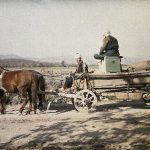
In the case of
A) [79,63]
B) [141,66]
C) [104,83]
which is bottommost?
[104,83]

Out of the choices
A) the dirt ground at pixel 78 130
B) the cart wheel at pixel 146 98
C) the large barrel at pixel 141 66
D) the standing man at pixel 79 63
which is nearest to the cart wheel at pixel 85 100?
the dirt ground at pixel 78 130

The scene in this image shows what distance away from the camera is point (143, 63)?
42.8 ft

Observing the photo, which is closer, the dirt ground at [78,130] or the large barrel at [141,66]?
the dirt ground at [78,130]

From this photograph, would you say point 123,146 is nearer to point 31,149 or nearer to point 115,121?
point 31,149

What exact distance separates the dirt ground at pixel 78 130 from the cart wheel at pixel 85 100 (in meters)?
0.27

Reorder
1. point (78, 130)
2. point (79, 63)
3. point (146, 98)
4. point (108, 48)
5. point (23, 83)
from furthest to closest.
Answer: point (146, 98)
point (79, 63)
point (23, 83)
point (108, 48)
point (78, 130)

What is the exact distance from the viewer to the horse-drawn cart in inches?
485

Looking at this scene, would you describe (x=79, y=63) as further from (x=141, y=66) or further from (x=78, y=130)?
(x=78, y=130)

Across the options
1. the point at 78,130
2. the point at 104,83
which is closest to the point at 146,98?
the point at 104,83

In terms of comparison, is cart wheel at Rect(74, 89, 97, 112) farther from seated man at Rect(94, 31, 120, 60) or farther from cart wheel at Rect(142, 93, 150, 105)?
cart wheel at Rect(142, 93, 150, 105)

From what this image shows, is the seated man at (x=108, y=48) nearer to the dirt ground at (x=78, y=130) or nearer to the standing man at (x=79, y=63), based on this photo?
the standing man at (x=79, y=63)

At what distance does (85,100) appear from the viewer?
493 inches

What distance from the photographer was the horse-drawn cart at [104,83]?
12328 mm

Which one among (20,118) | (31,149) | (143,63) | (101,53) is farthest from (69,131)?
(143,63)
